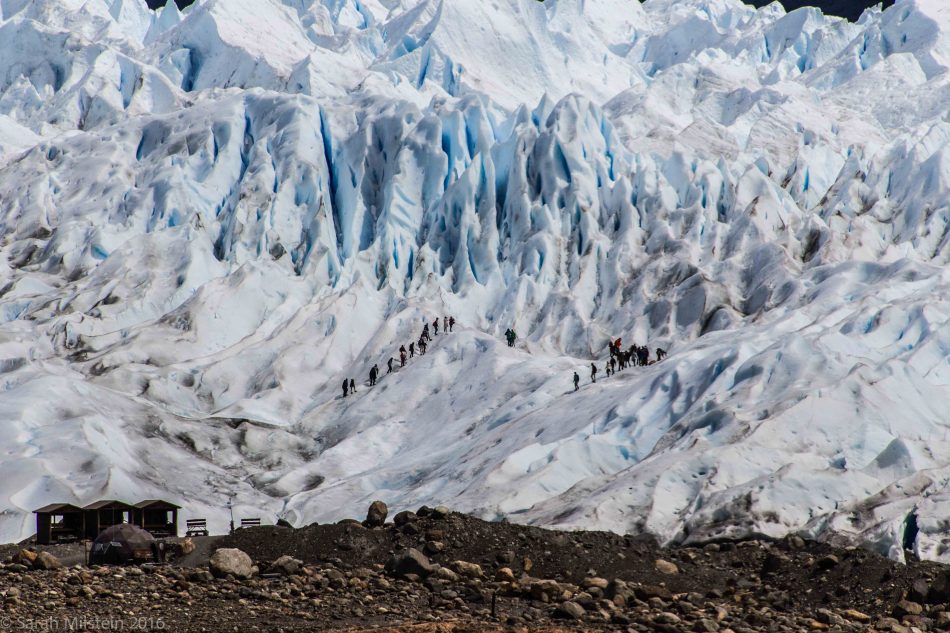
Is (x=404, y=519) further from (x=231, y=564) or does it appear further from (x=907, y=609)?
(x=907, y=609)


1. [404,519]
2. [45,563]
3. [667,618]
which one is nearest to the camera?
[667,618]

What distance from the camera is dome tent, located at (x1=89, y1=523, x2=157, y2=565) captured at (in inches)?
1228

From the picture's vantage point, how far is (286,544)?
32.4 m

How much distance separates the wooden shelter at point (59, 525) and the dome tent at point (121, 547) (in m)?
8.34

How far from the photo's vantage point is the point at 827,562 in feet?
99.1

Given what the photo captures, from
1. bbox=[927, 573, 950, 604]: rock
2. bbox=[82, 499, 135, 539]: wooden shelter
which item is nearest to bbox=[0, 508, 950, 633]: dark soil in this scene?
bbox=[927, 573, 950, 604]: rock

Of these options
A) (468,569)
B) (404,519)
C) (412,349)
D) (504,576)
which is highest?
(412,349)

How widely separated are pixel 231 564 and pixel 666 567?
1121 cm

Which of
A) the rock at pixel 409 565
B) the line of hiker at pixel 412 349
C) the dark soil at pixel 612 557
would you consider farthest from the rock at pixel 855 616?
the line of hiker at pixel 412 349

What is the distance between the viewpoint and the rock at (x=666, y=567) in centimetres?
3099

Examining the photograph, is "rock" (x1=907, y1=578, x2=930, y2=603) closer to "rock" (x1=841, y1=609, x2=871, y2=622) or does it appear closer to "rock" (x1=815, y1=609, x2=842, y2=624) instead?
"rock" (x1=841, y1=609, x2=871, y2=622)

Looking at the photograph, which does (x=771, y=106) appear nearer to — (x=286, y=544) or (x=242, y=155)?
(x=242, y=155)

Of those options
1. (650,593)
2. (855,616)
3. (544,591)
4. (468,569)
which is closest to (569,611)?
(544,591)

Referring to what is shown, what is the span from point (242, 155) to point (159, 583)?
82.1 meters
